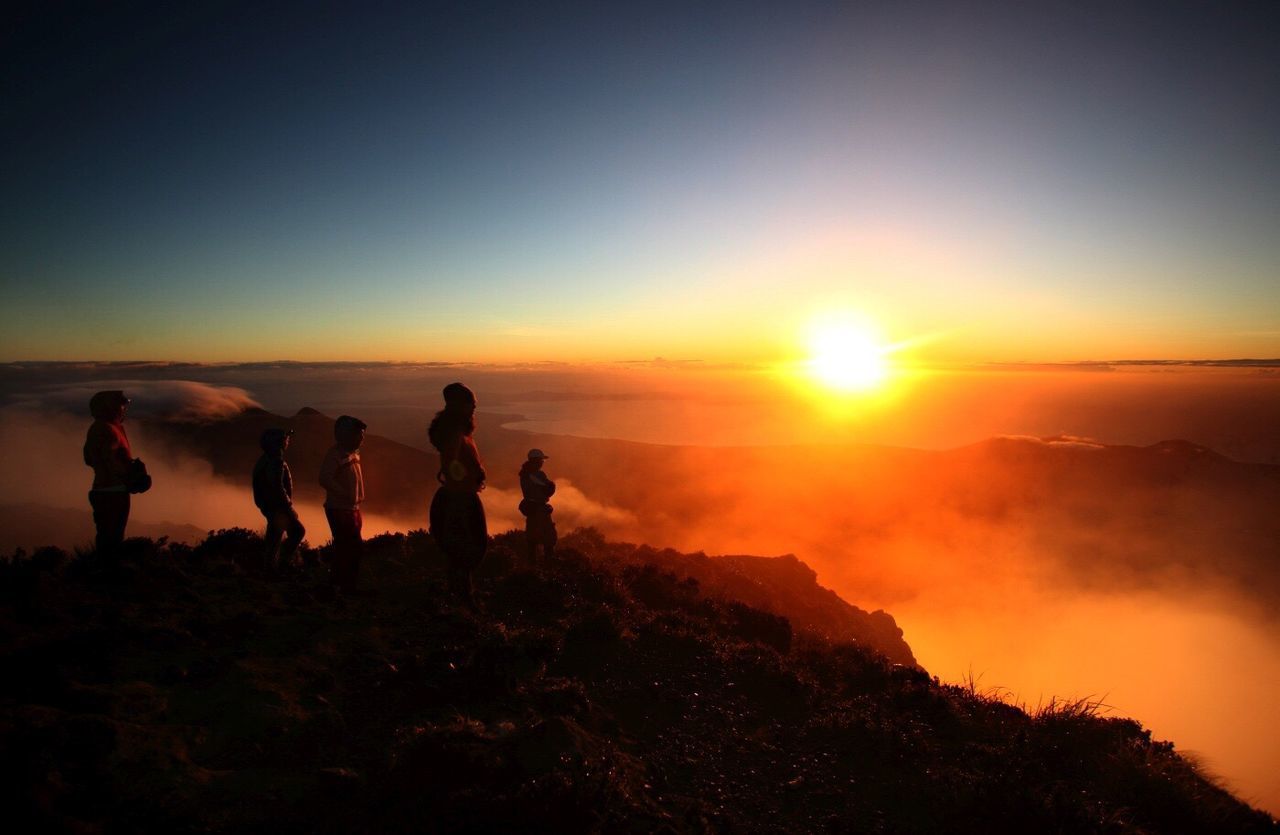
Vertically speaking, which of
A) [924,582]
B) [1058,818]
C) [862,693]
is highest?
[1058,818]

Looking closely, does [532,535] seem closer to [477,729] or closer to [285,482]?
[285,482]

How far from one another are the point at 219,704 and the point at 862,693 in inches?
260

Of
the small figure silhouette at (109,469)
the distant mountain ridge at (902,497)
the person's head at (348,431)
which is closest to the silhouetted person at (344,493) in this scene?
the person's head at (348,431)

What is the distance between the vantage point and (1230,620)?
66000 mm

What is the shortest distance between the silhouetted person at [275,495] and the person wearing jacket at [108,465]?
1.34 m

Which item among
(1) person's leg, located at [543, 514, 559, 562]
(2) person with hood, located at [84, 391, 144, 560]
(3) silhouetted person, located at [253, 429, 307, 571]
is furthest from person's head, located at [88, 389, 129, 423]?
(1) person's leg, located at [543, 514, 559, 562]

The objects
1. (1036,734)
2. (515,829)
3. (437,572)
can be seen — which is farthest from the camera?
(437,572)

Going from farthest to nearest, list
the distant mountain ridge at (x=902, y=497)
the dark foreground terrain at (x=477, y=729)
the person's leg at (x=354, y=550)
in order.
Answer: the distant mountain ridge at (x=902, y=497)
the person's leg at (x=354, y=550)
the dark foreground terrain at (x=477, y=729)

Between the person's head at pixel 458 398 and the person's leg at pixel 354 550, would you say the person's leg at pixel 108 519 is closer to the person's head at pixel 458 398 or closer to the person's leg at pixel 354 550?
the person's leg at pixel 354 550

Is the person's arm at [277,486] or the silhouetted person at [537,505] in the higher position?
the person's arm at [277,486]

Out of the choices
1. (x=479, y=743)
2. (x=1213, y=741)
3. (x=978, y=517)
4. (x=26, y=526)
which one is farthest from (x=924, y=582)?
(x=26, y=526)

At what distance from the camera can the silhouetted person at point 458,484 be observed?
249 inches

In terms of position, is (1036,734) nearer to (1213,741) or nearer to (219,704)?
(219,704)

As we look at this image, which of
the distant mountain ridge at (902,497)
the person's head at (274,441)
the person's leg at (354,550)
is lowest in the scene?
the distant mountain ridge at (902,497)
